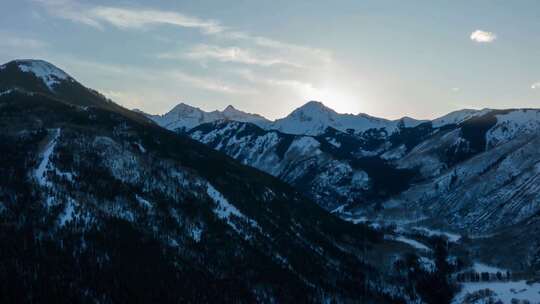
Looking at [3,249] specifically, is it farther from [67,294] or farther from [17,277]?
[67,294]

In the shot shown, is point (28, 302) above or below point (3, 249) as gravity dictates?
below

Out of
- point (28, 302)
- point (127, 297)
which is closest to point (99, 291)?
point (127, 297)

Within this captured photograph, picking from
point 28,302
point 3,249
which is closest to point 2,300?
point 28,302

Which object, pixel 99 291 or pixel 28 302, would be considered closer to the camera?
pixel 28 302

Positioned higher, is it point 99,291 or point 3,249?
point 3,249

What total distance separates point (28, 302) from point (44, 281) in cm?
1216

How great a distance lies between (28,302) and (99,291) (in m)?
23.2

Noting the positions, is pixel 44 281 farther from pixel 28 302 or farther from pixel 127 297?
pixel 127 297

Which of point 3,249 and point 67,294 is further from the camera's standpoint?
point 3,249

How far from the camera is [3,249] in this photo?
652ft

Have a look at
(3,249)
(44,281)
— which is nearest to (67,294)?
(44,281)

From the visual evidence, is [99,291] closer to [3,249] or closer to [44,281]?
[44,281]

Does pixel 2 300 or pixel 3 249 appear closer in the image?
pixel 2 300

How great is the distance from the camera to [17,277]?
613 ft
